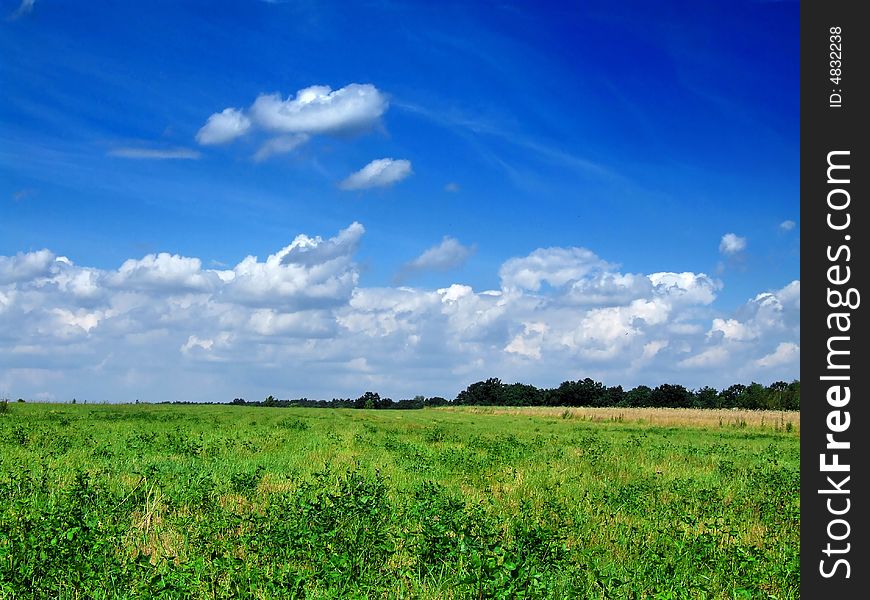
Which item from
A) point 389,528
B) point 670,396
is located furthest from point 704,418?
point 670,396

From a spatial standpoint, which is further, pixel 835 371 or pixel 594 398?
pixel 594 398

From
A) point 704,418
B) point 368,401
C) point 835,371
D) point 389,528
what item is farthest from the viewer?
point 368,401

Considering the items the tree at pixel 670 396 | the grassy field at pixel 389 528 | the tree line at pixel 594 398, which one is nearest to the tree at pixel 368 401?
the tree line at pixel 594 398

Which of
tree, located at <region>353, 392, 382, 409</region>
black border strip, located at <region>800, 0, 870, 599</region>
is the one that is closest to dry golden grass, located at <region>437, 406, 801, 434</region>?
black border strip, located at <region>800, 0, 870, 599</region>

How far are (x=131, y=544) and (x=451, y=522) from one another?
4898 mm

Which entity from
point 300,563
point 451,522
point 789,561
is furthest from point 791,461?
point 300,563

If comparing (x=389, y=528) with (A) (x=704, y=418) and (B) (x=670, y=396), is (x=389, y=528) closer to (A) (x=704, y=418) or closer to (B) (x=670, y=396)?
(A) (x=704, y=418)

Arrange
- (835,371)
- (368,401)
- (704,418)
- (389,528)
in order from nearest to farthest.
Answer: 1. (835,371)
2. (389,528)
3. (704,418)
4. (368,401)

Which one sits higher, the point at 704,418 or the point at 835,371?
the point at 835,371

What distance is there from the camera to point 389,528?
37.6ft

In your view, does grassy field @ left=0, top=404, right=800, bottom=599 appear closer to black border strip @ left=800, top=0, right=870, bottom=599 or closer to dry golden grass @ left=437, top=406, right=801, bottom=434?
black border strip @ left=800, top=0, right=870, bottom=599

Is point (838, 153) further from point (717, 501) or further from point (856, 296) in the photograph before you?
point (717, 501)

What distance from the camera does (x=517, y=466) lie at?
2108cm

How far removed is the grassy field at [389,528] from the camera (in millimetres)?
8320
